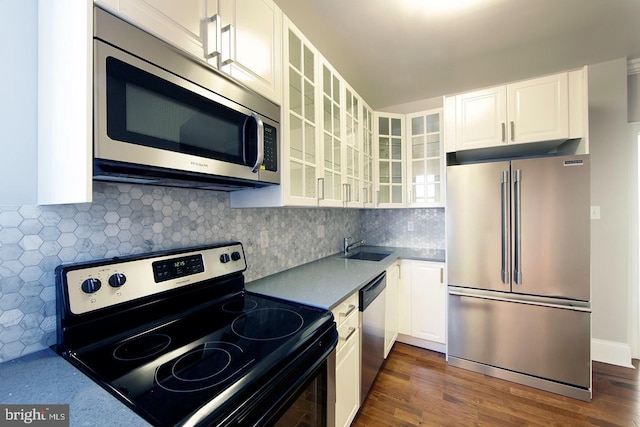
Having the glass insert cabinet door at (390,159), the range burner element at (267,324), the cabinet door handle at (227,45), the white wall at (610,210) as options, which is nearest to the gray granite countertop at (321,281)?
the range burner element at (267,324)

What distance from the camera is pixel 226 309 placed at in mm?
1139

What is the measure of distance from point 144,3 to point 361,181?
1.94 metres

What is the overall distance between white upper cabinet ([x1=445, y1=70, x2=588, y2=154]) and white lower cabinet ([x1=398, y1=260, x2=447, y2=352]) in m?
1.17

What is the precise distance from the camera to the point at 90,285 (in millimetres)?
786

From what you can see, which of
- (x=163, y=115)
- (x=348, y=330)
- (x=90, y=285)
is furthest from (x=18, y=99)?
Result: (x=348, y=330)

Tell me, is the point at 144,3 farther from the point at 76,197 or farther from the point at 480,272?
the point at 480,272

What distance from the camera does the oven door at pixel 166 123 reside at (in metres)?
0.64

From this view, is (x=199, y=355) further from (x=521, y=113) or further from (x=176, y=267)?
(x=521, y=113)

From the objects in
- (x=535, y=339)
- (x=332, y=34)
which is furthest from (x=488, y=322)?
(x=332, y=34)

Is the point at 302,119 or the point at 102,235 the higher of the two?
the point at 302,119

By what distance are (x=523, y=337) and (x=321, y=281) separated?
1.71m

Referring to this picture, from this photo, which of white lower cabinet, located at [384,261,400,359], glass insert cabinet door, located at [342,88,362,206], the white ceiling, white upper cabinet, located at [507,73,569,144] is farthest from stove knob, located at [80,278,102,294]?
white upper cabinet, located at [507,73,569,144]

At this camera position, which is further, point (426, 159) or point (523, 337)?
point (426, 159)

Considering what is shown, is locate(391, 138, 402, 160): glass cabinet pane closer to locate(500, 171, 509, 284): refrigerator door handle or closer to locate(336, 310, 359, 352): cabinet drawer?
locate(500, 171, 509, 284): refrigerator door handle
